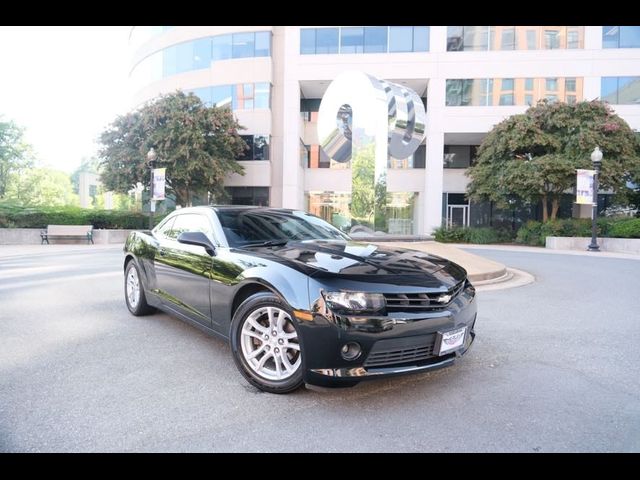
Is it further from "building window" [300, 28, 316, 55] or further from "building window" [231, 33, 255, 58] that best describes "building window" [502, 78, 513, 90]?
"building window" [231, 33, 255, 58]

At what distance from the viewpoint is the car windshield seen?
4035 millimetres

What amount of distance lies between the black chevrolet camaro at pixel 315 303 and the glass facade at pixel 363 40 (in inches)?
1027

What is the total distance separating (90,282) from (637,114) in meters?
31.0

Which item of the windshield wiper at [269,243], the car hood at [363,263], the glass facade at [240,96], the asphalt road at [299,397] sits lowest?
the asphalt road at [299,397]

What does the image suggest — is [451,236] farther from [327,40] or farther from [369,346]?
[369,346]

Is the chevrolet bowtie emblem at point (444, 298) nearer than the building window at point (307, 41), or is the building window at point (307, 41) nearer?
the chevrolet bowtie emblem at point (444, 298)

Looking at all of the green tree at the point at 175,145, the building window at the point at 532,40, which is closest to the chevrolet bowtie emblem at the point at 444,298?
the green tree at the point at 175,145

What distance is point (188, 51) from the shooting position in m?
30.4

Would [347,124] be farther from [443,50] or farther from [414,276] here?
[443,50]

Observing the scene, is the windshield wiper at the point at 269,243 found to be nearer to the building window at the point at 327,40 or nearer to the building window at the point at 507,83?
the building window at the point at 327,40

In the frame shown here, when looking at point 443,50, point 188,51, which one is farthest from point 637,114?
point 188,51

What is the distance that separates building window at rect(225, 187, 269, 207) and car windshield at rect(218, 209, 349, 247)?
2505cm

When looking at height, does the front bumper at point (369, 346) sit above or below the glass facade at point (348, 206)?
below

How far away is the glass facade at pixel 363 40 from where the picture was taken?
26.7m
